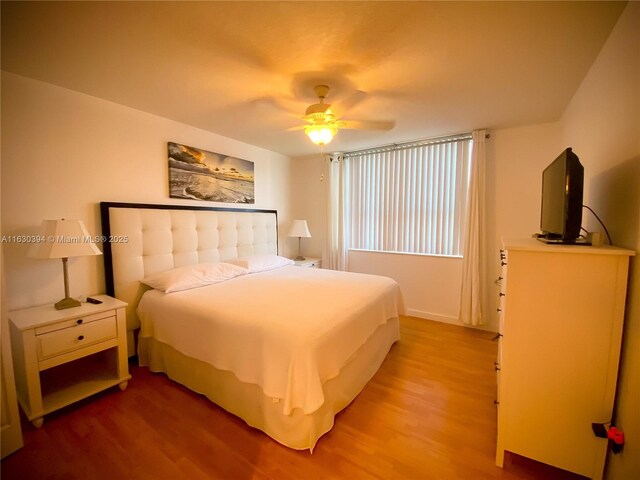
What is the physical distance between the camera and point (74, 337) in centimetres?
180

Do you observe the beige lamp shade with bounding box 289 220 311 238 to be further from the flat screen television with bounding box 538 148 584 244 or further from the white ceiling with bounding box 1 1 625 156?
→ the flat screen television with bounding box 538 148 584 244

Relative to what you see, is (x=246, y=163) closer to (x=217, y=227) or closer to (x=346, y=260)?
(x=217, y=227)

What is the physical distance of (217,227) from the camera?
3170 millimetres

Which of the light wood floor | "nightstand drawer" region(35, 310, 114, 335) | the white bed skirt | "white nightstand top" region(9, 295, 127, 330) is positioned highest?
"white nightstand top" region(9, 295, 127, 330)

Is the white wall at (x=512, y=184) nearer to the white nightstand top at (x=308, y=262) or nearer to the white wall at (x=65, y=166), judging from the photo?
the white nightstand top at (x=308, y=262)

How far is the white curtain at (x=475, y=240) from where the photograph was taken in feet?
10.0

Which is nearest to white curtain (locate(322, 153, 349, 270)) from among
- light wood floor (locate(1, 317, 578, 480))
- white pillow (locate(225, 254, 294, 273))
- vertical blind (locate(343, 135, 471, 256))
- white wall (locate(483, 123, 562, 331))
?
vertical blind (locate(343, 135, 471, 256))

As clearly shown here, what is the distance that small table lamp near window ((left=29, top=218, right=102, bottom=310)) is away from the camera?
1798mm

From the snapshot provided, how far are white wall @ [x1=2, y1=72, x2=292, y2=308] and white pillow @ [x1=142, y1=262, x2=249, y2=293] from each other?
470mm

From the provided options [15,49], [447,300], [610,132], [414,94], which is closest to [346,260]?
[447,300]

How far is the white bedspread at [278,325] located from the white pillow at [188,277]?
8 centimetres

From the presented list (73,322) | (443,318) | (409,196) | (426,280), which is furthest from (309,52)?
(443,318)

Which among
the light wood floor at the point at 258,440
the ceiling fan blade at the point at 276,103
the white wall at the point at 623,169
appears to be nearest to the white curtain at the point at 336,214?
the ceiling fan blade at the point at 276,103

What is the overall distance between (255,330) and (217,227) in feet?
6.23
